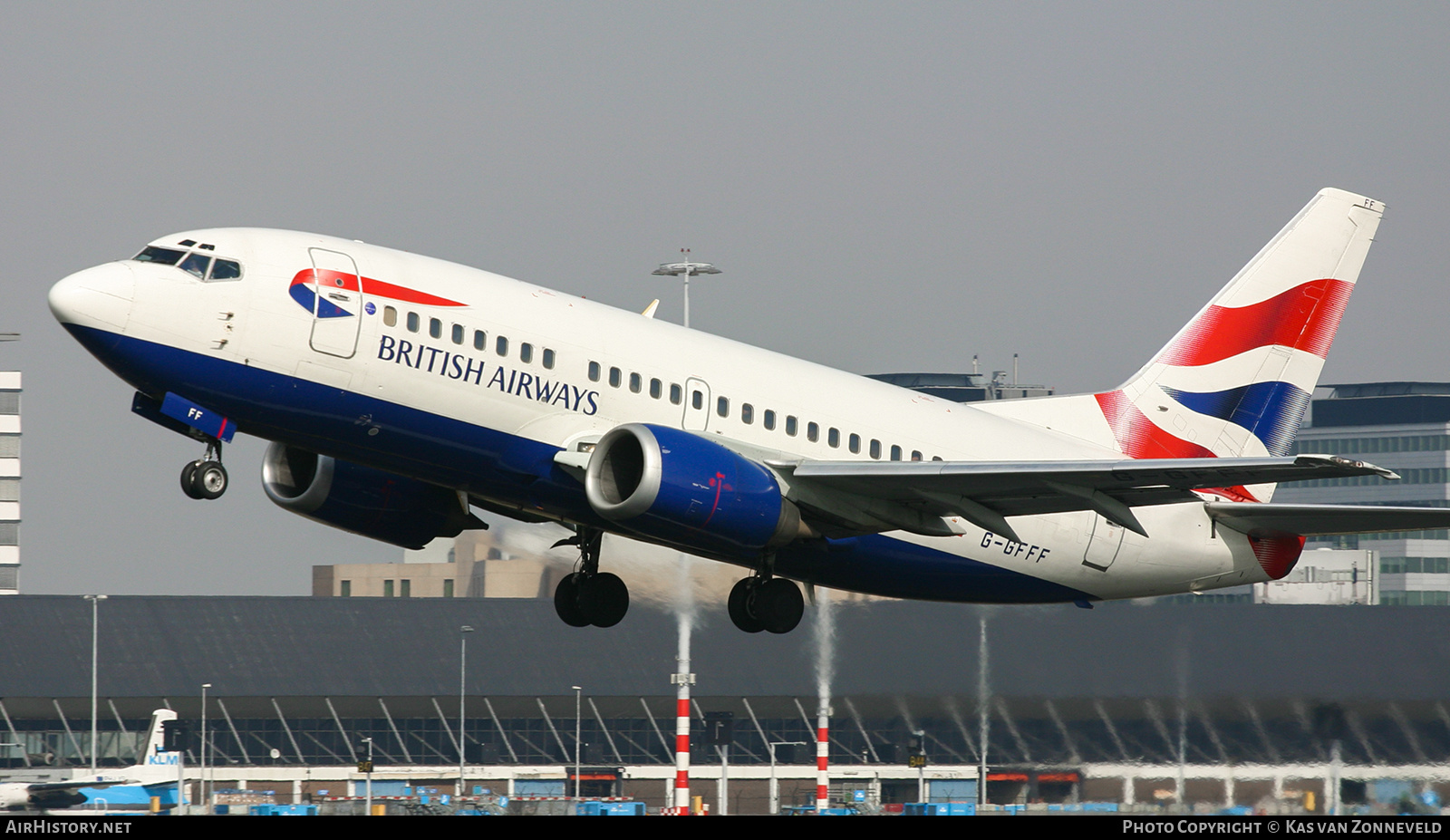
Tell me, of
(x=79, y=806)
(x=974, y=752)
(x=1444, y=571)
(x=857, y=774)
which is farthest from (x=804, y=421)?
(x=1444, y=571)

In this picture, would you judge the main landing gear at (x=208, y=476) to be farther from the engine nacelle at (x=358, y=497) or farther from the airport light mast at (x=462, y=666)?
the airport light mast at (x=462, y=666)

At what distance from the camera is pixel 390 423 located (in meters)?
25.6

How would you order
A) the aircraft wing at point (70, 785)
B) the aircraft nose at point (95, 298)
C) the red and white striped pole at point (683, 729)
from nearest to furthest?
the aircraft nose at point (95, 298) → the red and white striped pole at point (683, 729) → the aircraft wing at point (70, 785)

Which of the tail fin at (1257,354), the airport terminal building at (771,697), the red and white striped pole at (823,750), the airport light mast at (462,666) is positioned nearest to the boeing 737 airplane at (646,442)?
the tail fin at (1257,354)

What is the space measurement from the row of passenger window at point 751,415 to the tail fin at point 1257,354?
6.95 metres

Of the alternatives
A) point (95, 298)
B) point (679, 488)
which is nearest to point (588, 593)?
point (679, 488)

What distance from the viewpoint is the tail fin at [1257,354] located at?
34906 mm

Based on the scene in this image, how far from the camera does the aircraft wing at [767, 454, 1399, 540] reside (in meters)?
26.4

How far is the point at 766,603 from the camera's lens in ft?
96.0

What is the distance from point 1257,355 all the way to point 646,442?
1578 centimetres

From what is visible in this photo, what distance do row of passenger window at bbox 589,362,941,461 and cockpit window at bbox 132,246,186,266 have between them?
6435 mm

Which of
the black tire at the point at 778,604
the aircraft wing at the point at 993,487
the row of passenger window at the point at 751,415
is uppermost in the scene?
the row of passenger window at the point at 751,415

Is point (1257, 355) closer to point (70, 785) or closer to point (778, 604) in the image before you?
point (778, 604)

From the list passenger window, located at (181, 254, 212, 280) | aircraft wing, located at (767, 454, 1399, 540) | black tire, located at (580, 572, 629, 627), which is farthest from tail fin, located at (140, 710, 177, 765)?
aircraft wing, located at (767, 454, 1399, 540)
